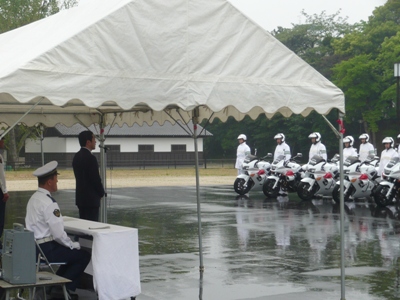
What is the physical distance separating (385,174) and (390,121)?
50.1m

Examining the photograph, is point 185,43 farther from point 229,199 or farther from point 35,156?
point 35,156

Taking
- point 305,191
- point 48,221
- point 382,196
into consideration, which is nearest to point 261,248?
point 48,221

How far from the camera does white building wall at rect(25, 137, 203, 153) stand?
7194 cm

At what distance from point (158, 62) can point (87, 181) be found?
341cm

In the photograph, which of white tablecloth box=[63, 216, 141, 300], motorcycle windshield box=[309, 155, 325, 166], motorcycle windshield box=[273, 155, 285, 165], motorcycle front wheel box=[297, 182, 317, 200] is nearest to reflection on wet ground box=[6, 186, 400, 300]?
motorcycle front wheel box=[297, 182, 317, 200]

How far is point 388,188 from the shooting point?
22031 mm

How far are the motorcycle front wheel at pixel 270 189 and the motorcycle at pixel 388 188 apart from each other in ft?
16.3

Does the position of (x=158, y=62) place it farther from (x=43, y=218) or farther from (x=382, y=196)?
(x=382, y=196)

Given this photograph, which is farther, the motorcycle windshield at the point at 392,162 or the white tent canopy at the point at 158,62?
the motorcycle windshield at the point at 392,162

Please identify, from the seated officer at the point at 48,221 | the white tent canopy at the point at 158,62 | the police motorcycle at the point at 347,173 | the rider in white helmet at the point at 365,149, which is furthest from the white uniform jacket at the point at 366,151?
the seated officer at the point at 48,221

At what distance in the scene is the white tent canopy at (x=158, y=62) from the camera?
7.69m

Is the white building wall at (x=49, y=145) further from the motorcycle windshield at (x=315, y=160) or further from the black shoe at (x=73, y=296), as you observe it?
the black shoe at (x=73, y=296)

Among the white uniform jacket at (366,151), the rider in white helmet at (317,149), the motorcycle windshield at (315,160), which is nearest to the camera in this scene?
the motorcycle windshield at (315,160)

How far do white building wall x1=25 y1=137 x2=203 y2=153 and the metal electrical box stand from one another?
2516 inches
